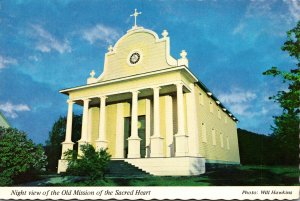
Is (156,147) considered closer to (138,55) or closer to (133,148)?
(133,148)

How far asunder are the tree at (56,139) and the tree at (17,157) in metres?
9.80

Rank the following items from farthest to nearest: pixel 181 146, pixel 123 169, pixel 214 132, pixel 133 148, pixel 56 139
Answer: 1. pixel 56 139
2. pixel 214 132
3. pixel 133 148
4. pixel 123 169
5. pixel 181 146

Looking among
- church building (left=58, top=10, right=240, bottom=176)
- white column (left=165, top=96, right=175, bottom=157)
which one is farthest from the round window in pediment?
white column (left=165, top=96, right=175, bottom=157)

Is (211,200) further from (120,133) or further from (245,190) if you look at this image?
(120,133)

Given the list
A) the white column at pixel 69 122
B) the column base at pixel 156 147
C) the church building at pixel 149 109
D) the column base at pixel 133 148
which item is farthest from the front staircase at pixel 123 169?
the white column at pixel 69 122

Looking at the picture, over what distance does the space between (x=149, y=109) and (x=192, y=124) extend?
3832 millimetres

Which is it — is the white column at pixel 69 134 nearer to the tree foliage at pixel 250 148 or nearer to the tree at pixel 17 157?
the tree at pixel 17 157

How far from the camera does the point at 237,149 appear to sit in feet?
109

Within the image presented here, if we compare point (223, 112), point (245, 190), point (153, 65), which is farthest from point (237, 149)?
point (245, 190)

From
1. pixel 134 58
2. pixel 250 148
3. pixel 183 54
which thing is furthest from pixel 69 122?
pixel 250 148

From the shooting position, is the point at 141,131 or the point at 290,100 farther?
the point at 141,131

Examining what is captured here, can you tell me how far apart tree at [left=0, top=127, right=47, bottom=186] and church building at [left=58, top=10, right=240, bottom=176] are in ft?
A: 15.3

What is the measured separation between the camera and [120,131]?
22719 mm

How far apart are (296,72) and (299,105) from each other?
179cm
